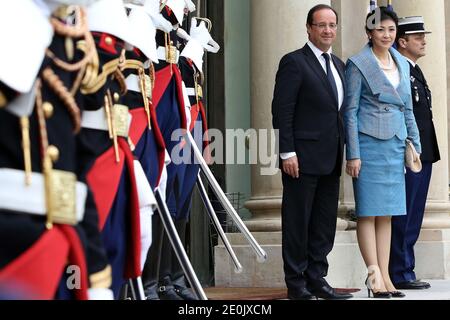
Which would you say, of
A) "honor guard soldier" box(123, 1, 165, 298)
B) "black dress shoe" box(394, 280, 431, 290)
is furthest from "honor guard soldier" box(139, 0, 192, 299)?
"black dress shoe" box(394, 280, 431, 290)

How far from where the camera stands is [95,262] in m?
2.47

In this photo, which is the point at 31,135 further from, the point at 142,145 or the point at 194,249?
the point at 194,249

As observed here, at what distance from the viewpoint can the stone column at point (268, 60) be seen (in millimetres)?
7887

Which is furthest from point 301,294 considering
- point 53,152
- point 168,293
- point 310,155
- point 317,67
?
point 53,152

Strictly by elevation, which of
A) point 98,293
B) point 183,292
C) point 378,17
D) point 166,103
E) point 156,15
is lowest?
point 183,292

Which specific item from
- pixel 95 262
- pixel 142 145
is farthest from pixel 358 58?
pixel 95 262

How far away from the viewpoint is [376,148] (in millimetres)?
6512

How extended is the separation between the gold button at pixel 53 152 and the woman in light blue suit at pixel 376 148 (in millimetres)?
4264

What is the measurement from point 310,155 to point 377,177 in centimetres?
66

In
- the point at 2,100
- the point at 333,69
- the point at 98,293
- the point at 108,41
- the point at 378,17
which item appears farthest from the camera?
the point at 378,17

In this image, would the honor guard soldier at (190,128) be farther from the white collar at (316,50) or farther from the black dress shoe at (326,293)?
the black dress shoe at (326,293)

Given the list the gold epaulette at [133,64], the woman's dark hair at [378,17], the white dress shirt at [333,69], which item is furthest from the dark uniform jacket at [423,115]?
the gold epaulette at [133,64]

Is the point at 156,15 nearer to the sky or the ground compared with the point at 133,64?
nearer to the sky

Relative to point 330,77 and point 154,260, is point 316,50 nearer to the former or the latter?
point 330,77
